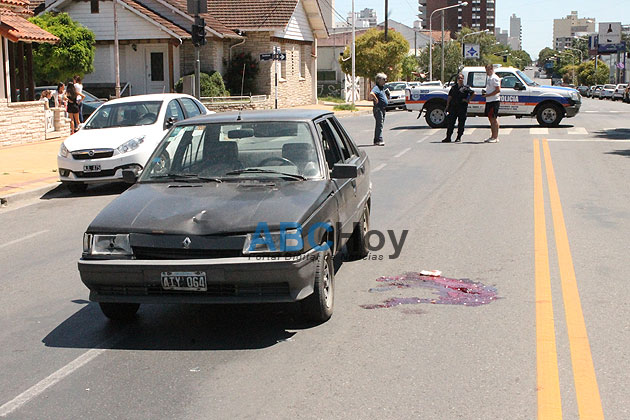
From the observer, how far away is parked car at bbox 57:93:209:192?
47.8ft

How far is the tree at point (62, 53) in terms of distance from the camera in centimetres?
3575

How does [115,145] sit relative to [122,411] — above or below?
above

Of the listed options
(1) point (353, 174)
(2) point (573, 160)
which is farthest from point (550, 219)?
(2) point (573, 160)

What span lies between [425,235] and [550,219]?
1953mm

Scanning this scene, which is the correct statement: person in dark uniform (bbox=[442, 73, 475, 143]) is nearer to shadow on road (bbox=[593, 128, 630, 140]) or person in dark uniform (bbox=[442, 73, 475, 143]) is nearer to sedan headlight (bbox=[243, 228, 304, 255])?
shadow on road (bbox=[593, 128, 630, 140])

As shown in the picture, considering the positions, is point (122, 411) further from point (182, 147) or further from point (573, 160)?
point (573, 160)

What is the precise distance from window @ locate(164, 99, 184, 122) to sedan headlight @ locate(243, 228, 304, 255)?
10279mm

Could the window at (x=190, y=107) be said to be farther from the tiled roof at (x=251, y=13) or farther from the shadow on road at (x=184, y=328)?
the tiled roof at (x=251, y=13)

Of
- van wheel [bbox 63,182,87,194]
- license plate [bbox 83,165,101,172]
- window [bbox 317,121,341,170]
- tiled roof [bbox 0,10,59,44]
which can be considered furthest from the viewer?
tiled roof [bbox 0,10,59,44]

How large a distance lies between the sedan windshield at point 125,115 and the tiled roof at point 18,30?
9826 mm

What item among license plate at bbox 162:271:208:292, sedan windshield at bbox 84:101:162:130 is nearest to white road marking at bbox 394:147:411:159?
sedan windshield at bbox 84:101:162:130

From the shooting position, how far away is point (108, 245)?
6.10 meters

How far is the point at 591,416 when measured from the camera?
4672 mm

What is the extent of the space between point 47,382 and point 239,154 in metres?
2.68
